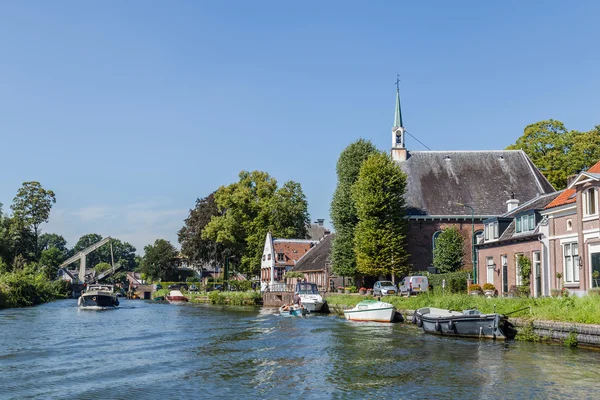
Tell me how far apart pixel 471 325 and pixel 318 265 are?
41.3 metres

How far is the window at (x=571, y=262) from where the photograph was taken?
32562 mm

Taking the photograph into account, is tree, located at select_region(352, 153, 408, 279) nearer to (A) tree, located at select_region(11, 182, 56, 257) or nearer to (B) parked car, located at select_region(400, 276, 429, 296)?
(B) parked car, located at select_region(400, 276, 429, 296)

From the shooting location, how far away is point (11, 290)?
6106cm

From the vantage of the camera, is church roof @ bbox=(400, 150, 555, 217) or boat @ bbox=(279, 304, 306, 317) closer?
boat @ bbox=(279, 304, 306, 317)

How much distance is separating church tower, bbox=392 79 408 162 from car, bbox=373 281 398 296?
15.2m

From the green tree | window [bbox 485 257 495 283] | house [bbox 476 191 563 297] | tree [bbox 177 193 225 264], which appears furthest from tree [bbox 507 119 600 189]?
the green tree

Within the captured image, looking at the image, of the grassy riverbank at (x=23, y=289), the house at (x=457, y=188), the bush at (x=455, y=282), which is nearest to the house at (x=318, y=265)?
the house at (x=457, y=188)

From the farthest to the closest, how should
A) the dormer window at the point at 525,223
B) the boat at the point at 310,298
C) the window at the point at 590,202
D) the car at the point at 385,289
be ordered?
the boat at the point at 310,298 < the car at the point at 385,289 < the dormer window at the point at 525,223 < the window at the point at 590,202

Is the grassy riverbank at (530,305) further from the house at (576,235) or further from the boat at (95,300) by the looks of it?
the boat at (95,300)

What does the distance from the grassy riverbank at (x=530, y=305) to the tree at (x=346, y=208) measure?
54.3ft

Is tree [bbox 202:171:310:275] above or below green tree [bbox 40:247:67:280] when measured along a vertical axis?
above

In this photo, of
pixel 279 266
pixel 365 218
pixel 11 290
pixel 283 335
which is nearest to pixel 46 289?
pixel 11 290

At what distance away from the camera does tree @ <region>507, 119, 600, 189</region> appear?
2347 inches

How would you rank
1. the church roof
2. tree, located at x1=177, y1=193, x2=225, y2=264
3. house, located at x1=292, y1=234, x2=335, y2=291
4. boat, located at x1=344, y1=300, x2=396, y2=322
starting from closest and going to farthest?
boat, located at x1=344, y1=300, x2=396, y2=322, the church roof, house, located at x1=292, y1=234, x2=335, y2=291, tree, located at x1=177, y1=193, x2=225, y2=264
